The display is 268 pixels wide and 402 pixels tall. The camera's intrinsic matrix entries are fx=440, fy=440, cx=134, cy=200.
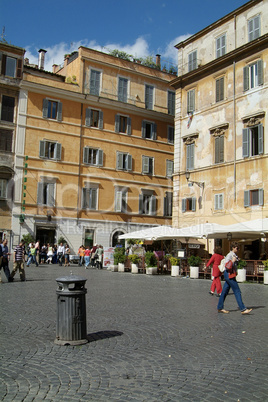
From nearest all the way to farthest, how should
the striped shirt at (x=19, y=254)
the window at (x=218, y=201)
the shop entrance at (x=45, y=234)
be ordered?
the striped shirt at (x=19, y=254), the window at (x=218, y=201), the shop entrance at (x=45, y=234)

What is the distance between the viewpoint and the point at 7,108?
3391 centimetres

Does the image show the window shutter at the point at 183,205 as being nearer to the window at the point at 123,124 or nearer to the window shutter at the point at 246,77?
the window shutter at the point at 246,77

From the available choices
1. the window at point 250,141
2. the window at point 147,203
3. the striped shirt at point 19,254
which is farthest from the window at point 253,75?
the window at point 147,203

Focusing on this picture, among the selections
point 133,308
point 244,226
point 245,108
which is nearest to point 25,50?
point 245,108

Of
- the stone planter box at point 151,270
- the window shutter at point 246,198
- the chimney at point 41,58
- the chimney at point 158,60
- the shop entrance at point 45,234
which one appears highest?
the chimney at point 158,60

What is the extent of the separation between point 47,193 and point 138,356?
3018cm

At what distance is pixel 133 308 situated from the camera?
10.0 meters

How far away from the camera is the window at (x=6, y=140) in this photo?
1316 inches

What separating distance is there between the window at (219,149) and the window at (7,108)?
53.7 feet

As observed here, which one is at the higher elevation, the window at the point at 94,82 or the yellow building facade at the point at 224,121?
the window at the point at 94,82

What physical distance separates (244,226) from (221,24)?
49.2ft

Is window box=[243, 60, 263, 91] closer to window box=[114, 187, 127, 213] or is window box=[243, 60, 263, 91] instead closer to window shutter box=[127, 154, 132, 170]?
window shutter box=[127, 154, 132, 170]

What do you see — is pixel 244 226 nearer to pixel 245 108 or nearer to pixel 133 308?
pixel 245 108

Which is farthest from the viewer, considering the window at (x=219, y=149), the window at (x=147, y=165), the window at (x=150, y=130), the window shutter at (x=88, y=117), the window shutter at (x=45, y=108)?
the window at (x=150, y=130)
